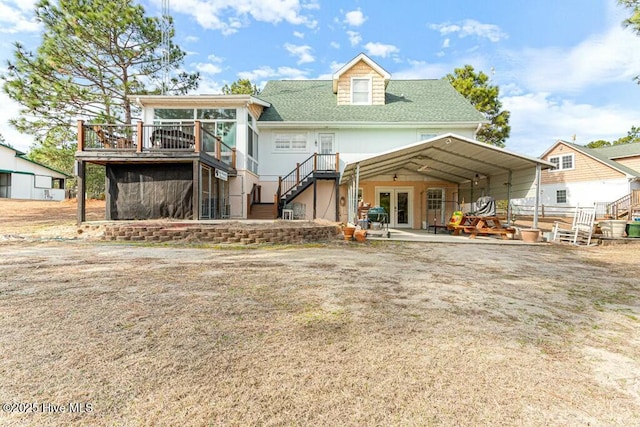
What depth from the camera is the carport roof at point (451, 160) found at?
31.7ft

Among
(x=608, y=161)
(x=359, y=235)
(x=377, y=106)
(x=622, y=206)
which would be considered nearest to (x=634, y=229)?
(x=359, y=235)

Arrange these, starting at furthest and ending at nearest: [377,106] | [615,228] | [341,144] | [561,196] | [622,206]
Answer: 1. [561,196]
2. [622,206]
3. [377,106]
4. [341,144]
5. [615,228]

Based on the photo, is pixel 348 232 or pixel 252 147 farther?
pixel 252 147

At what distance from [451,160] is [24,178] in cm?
3374

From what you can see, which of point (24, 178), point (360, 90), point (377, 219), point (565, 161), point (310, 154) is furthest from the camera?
point (24, 178)

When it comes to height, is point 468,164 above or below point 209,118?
below

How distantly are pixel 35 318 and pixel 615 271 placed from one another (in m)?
8.53

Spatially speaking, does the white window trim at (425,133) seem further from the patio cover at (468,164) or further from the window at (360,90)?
the window at (360,90)

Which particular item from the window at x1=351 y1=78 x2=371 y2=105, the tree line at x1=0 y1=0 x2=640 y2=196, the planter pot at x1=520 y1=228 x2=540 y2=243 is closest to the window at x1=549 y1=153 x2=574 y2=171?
the tree line at x1=0 y1=0 x2=640 y2=196

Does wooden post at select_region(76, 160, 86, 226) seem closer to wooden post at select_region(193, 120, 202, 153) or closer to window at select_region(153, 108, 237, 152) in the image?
wooden post at select_region(193, 120, 202, 153)

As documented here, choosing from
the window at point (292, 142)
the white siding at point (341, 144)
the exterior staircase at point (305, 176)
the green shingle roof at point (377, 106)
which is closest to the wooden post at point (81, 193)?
the exterior staircase at point (305, 176)

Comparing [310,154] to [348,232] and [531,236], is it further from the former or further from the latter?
[531,236]

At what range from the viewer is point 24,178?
26.2m

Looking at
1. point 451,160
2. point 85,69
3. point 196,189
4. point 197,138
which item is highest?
point 85,69
